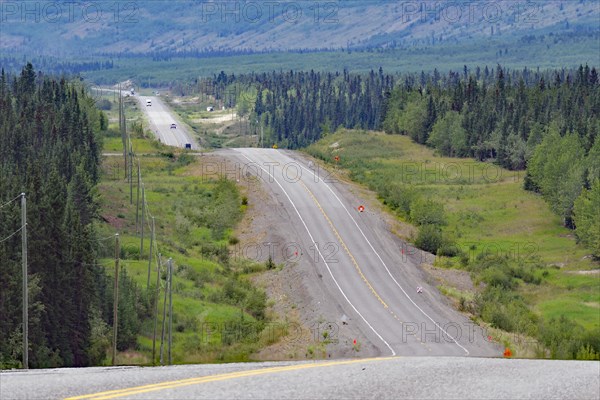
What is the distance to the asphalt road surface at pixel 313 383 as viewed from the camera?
23250mm

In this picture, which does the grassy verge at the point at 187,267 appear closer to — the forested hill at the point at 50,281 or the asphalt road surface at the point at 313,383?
the forested hill at the point at 50,281

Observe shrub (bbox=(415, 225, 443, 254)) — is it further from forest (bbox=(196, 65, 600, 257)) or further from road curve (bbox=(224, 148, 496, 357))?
forest (bbox=(196, 65, 600, 257))

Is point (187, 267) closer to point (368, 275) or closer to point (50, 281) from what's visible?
point (368, 275)

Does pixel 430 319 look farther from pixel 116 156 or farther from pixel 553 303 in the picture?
pixel 116 156

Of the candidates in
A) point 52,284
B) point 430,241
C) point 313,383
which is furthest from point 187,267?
point 313,383

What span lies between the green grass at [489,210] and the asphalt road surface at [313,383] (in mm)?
46693

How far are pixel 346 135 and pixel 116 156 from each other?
56864mm

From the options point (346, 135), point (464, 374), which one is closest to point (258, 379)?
point (464, 374)

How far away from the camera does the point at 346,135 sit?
608 feet

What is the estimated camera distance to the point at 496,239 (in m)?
108

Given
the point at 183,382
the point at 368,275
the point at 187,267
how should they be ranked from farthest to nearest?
the point at 368,275 → the point at 187,267 → the point at 183,382

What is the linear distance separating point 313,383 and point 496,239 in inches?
3345

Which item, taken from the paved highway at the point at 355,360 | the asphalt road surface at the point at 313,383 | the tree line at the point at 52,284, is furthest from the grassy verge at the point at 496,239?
the asphalt road surface at the point at 313,383

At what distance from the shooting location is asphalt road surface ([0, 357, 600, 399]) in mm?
23250
